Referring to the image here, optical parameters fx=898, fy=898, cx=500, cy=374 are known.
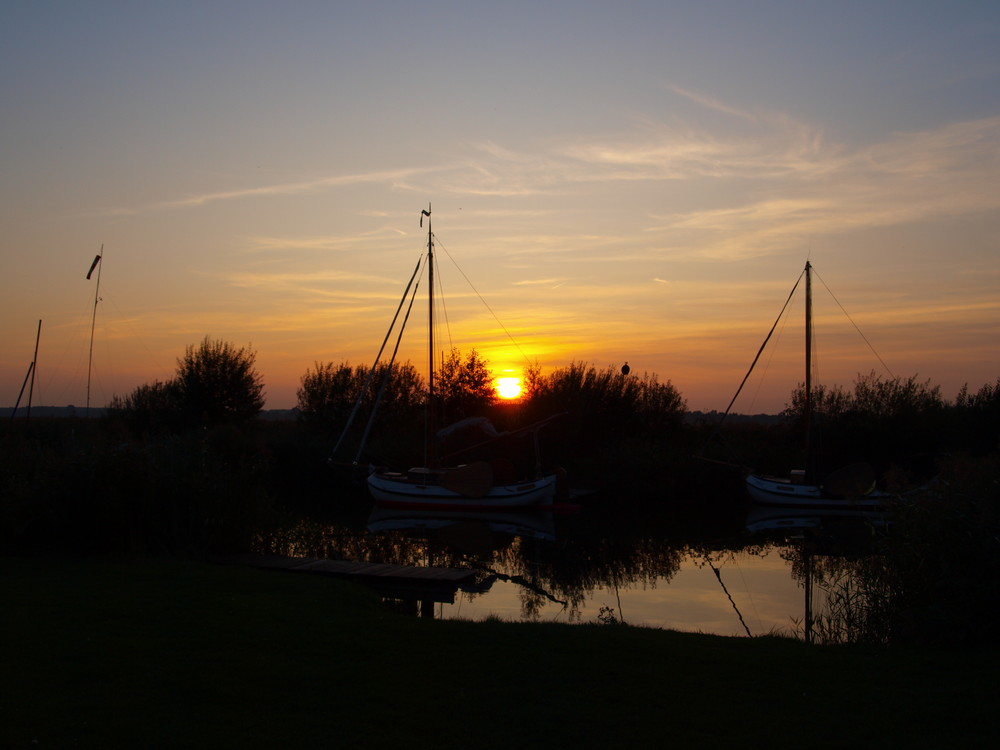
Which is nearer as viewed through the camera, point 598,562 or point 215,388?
point 598,562

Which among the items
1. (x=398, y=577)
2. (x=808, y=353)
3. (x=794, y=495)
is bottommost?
(x=398, y=577)

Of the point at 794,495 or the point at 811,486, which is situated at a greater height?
the point at 811,486

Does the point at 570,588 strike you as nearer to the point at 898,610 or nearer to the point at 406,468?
the point at 898,610

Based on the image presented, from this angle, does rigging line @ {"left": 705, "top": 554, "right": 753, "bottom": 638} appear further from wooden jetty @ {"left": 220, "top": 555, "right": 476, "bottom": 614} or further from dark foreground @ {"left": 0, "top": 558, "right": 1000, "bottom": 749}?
wooden jetty @ {"left": 220, "top": 555, "right": 476, "bottom": 614}

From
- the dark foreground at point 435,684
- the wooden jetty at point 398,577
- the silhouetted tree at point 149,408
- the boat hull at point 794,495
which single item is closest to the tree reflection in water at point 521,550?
the wooden jetty at point 398,577

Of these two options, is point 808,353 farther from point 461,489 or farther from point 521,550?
point 521,550

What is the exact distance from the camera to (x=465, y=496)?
3148cm

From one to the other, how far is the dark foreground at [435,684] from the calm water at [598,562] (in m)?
3.96

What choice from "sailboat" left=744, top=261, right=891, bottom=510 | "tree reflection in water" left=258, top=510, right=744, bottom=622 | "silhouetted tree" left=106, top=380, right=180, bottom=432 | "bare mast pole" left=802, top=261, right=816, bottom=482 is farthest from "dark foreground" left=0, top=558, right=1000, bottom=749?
"silhouetted tree" left=106, top=380, right=180, bottom=432

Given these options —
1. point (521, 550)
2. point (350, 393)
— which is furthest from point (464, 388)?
point (521, 550)

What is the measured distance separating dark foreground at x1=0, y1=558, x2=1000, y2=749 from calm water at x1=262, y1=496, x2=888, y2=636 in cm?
396

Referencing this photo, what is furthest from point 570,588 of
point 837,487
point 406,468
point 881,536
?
point 406,468

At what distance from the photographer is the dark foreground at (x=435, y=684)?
5805 millimetres

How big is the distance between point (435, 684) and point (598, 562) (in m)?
13.0
